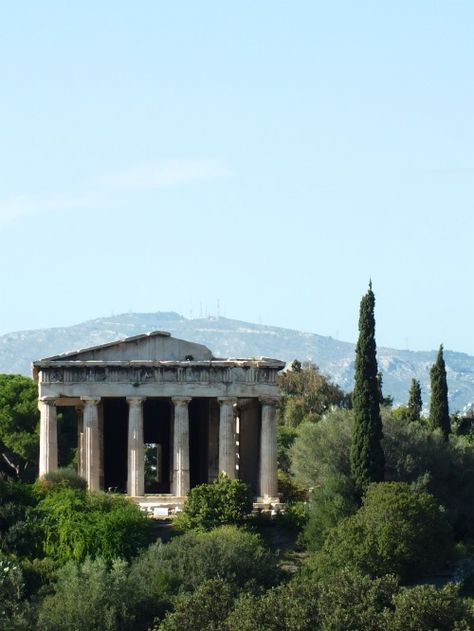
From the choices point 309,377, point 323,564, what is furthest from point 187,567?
point 309,377

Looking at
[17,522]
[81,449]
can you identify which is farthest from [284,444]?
[17,522]

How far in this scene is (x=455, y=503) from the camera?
274 feet

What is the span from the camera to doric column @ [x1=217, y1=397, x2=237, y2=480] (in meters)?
85.1

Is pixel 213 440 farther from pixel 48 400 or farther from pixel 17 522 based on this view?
pixel 17 522

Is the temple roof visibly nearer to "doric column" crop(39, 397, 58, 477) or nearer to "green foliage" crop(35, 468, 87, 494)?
"doric column" crop(39, 397, 58, 477)

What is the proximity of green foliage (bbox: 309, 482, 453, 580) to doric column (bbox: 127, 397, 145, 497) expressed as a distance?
40.3 feet

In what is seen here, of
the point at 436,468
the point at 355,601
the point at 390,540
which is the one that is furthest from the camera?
the point at 436,468

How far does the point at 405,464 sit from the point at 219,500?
28.5 ft

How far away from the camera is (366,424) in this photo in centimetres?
7912

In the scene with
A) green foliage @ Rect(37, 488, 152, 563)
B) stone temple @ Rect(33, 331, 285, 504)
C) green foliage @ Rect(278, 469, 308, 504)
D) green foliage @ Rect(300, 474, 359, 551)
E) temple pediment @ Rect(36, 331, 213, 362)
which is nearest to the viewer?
green foliage @ Rect(37, 488, 152, 563)

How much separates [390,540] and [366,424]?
705 centimetres

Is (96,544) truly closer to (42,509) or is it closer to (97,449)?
(42,509)

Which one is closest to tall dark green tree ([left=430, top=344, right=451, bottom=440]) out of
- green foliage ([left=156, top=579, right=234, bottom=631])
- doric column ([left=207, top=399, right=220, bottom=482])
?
doric column ([left=207, top=399, right=220, bottom=482])

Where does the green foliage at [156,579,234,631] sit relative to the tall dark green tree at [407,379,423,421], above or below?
below
